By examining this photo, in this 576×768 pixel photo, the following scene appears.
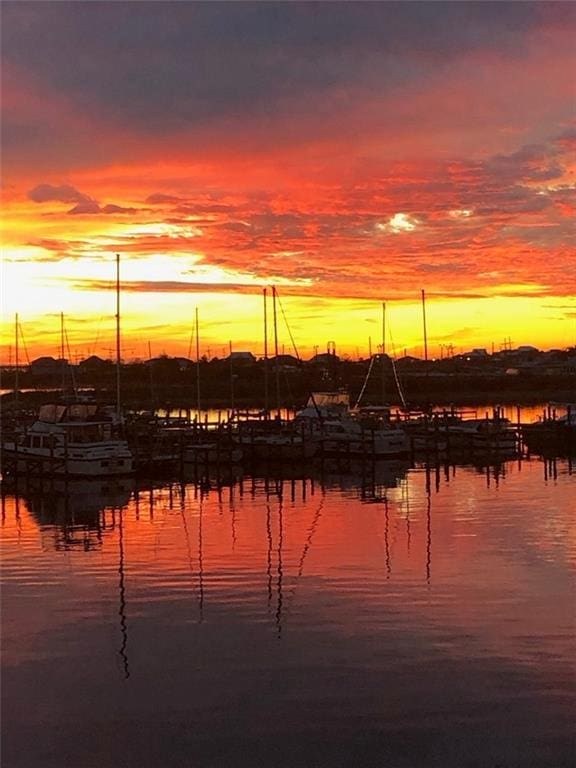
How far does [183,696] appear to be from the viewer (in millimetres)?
14367

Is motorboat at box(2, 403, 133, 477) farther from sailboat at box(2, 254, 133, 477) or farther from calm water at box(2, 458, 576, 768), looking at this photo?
calm water at box(2, 458, 576, 768)

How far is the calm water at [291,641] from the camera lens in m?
12.7

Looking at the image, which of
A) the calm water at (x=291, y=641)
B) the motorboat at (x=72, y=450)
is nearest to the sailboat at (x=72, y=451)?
the motorboat at (x=72, y=450)

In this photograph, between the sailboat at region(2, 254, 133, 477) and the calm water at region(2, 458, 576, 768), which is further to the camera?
the sailboat at region(2, 254, 133, 477)

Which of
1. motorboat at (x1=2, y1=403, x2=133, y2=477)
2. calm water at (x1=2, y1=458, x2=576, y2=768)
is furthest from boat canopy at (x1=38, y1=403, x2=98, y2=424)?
calm water at (x1=2, y1=458, x2=576, y2=768)

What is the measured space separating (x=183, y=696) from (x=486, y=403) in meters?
116

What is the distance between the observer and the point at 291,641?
56.1 feet

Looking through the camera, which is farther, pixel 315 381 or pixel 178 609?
pixel 315 381

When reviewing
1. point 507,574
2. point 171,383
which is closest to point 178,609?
point 507,574

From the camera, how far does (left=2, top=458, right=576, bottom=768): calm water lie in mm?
12703

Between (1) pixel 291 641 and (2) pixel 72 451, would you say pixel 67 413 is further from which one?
(1) pixel 291 641

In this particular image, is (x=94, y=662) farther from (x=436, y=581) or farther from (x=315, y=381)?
(x=315, y=381)

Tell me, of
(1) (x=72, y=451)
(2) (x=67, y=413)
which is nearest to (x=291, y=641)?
(1) (x=72, y=451)

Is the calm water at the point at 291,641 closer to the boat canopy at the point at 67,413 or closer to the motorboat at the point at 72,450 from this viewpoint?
the motorboat at the point at 72,450
